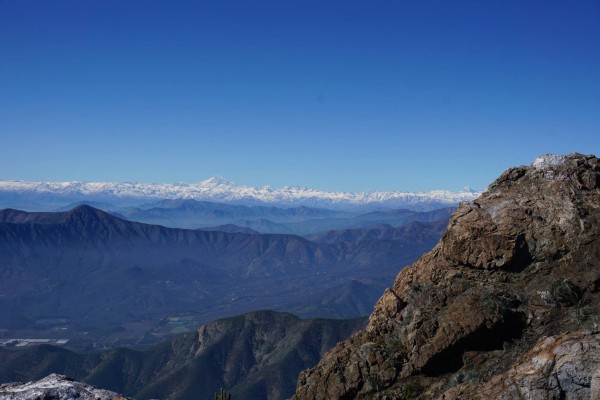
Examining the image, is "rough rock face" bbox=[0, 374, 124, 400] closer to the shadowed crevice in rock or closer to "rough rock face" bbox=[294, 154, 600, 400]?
"rough rock face" bbox=[294, 154, 600, 400]

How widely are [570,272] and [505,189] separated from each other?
26.2 feet

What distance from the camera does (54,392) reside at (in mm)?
46344

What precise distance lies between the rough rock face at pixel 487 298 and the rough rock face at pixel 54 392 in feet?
79.3

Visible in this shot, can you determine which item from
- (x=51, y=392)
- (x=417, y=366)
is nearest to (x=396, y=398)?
(x=417, y=366)

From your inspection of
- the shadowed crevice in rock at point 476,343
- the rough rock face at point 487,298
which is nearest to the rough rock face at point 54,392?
the rough rock face at point 487,298

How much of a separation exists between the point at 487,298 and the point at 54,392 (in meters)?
38.9

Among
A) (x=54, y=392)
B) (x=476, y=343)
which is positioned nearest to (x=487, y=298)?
(x=476, y=343)

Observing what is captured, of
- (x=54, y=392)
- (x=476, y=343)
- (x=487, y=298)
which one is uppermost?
(x=487, y=298)

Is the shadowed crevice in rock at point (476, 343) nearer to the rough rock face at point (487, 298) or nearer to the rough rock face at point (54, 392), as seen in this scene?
the rough rock face at point (487, 298)

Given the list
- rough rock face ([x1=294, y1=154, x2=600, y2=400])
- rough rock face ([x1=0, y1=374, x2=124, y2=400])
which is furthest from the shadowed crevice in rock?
rough rock face ([x1=0, y1=374, x2=124, y2=400])

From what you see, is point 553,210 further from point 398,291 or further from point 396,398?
point 396,398

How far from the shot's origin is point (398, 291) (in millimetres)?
36281

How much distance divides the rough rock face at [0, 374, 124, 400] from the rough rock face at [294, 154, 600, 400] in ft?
79.3

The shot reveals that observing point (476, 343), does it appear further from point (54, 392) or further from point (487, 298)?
point (54, 392)
